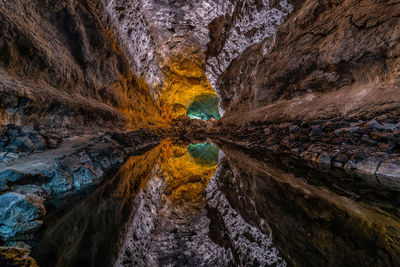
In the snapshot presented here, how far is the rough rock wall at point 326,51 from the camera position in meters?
2.93

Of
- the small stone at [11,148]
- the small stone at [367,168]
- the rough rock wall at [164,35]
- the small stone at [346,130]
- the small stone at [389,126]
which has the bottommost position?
the small stone at [367,168]

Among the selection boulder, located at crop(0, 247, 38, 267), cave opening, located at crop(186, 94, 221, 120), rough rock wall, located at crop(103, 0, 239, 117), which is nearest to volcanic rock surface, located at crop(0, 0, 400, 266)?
boulder, located at crop(0, 247, 38, 267)

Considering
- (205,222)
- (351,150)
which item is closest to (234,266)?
(205,222)

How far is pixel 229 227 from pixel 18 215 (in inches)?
57.5

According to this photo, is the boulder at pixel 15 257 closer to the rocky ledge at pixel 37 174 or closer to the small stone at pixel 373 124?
the rocky ledge at pixel 37 174

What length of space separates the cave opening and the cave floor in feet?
59.4

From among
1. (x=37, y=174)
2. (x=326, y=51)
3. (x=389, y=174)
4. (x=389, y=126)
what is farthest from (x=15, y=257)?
(x=326, y=51)

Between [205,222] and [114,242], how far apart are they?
82 cm

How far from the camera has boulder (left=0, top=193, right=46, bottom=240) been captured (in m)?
1.03

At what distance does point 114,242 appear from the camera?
1.16 metres

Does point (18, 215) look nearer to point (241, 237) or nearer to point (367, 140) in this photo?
point (241, 237)

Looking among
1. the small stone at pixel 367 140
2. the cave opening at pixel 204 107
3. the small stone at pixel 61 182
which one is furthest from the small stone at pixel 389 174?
the cave opening at pixel 204 107

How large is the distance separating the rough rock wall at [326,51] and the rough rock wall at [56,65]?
218 inches

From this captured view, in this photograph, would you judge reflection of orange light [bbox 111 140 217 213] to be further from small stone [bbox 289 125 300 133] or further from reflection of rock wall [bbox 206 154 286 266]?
small stone [bbox 289 125 300 133]
